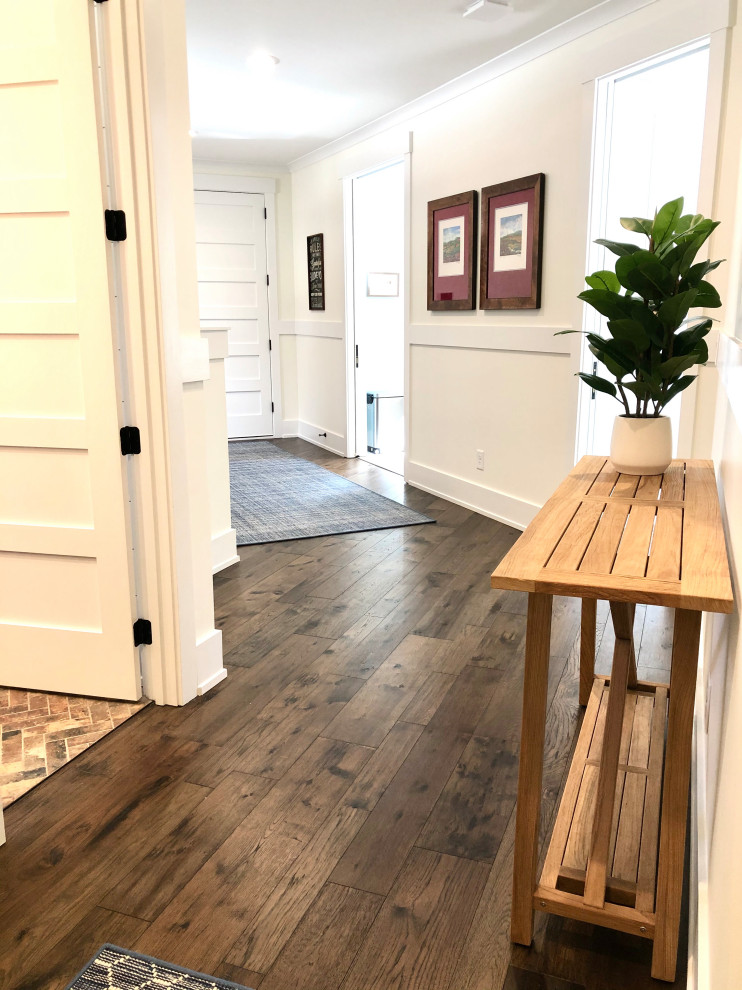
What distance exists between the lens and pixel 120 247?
2186 millimetres

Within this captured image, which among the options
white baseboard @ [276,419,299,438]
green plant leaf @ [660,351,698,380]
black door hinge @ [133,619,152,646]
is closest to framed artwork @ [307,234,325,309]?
white baseboard @ [276,419,299,438]

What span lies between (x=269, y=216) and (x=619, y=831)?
22.1 feet

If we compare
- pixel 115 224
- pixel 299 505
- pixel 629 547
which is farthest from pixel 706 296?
pixel 299 505

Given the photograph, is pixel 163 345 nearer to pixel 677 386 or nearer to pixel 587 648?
pixel 677 386

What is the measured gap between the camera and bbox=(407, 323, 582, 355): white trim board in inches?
155

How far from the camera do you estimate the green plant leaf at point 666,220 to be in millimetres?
1794

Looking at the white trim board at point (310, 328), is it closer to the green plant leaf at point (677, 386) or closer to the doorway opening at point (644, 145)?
the doorway opening at point (644, 145)

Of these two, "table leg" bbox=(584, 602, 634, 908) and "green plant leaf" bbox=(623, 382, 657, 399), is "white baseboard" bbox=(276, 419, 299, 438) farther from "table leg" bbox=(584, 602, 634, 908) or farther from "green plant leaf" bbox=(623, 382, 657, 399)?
"table leg" bbox=(584, 602, 634, 908)

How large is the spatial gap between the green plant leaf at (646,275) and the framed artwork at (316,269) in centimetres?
530

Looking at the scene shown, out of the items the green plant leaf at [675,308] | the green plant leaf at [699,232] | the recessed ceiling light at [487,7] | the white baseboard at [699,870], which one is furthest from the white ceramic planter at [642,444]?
the recessed ceiling light at [487,7]

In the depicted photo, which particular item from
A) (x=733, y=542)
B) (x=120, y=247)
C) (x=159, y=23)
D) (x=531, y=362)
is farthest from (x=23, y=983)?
(x=531, y=362)

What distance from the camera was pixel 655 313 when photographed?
179 cm

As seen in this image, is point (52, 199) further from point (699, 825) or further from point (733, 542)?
point (699, 825)

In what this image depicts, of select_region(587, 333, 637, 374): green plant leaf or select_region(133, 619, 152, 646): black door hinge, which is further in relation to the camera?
select_region(133, 619, 152, 646): black door hinge
